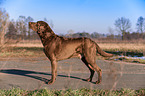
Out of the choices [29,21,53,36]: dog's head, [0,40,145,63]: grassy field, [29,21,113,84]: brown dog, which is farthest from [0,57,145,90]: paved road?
[0,40,145,63]: grassy field

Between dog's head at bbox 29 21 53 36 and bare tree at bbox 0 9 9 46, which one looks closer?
dog's head at bbox 29 21 53 36

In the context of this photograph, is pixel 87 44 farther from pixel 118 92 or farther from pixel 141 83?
pixel 141 83

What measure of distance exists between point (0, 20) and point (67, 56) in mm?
11648

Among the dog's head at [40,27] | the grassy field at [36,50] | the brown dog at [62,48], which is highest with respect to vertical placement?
the dog's head at [40,27]

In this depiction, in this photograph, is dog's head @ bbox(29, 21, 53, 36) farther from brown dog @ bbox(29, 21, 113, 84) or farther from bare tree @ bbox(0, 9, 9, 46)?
bare tree @ bbox(0, 9, 9, 46)

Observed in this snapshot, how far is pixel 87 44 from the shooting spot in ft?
15.2

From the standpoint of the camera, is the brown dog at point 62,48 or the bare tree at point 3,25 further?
the bare tree at point 3,25

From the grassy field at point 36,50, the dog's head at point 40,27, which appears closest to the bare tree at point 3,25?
the grassy field at point 36,50

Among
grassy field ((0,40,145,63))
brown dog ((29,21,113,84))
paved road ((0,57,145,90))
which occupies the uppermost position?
brown dog ((29,21,113,84))

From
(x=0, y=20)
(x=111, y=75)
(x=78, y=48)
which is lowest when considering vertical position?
(x=111, y=75)

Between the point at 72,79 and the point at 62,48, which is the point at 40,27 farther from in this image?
the point at 72,79

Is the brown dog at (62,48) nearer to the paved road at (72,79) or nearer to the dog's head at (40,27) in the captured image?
the dog's head at (40,27)

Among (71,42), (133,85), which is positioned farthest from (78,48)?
(133,85)

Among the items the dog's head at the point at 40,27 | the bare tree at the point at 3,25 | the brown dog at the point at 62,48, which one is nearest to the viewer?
the brown dog at the point at 62,48
